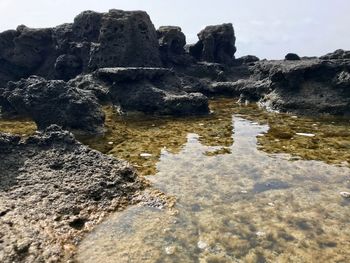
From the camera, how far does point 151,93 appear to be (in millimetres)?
23219

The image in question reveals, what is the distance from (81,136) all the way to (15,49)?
82.8 ft

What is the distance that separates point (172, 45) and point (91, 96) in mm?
24459

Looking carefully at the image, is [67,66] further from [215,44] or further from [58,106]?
[58,106]

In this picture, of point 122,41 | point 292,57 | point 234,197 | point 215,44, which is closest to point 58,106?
point 234,197

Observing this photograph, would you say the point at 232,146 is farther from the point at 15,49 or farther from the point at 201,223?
the point at 15,49

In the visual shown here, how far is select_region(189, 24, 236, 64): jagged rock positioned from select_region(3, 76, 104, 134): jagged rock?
30264mm

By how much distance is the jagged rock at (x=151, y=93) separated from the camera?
22.4 meters

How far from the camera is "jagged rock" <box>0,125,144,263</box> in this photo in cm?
720

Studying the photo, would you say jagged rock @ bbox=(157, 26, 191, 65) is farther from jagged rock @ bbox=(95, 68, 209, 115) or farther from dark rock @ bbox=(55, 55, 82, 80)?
jagged rock @ bbox=(95, 68, 209, 115)

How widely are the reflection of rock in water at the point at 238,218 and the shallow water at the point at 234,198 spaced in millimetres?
22

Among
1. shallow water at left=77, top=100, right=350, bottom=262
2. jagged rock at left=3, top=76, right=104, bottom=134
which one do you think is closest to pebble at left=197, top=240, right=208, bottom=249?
shallow water at left=77, top=100, right=350, bottom=262

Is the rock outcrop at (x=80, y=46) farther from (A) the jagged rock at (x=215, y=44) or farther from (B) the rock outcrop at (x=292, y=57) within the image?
(B) the rock outcrop at (x=292, y=57)

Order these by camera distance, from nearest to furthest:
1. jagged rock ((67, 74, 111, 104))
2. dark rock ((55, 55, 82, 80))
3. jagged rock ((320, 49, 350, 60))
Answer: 1. jagged rock ((67, 74, 111, 104))
2. jagged rock ((320, 49, 350, 60))
3. dark rock ((55, 55, 82, 80))

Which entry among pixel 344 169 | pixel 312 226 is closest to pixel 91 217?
pixel 312 226
